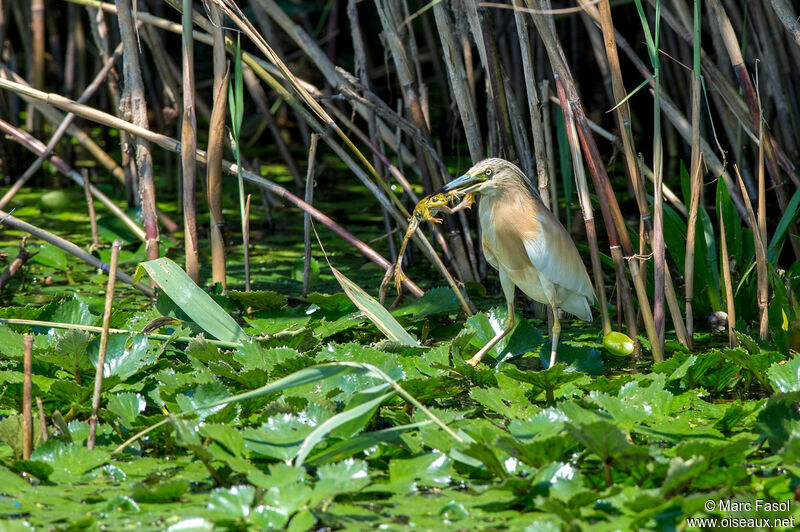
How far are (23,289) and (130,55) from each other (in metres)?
1.39

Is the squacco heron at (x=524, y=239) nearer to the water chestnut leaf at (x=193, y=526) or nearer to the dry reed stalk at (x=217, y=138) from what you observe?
the dry reed stalk at (x=217, y=138)

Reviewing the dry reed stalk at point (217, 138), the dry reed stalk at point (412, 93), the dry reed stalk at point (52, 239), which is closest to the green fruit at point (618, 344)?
the dry reed stalk at point (412, 93)

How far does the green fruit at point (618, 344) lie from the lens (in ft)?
9.68

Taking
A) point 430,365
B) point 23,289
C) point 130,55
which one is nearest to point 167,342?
point 430,365

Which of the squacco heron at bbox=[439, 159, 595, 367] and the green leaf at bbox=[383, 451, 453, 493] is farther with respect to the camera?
the squacco heron at bbox=[439, 159, 595, 367]

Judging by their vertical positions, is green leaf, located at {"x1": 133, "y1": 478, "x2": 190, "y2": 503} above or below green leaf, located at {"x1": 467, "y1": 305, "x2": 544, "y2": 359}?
above

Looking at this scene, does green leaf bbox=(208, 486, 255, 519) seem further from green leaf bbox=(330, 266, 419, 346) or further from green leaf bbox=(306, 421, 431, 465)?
green leaf bbox=(330, 266, 419, 346)

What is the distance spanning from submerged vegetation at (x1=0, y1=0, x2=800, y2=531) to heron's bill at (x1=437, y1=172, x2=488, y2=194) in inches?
2.9

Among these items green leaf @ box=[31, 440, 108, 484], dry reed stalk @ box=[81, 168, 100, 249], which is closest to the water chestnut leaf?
green leaf @ box=[31, 440, 108, 484]

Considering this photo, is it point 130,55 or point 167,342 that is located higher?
point 130,55

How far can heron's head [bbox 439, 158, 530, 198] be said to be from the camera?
3.12 metres

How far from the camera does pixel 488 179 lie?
3146 millimetres

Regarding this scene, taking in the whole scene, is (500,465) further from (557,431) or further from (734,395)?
(734,395)

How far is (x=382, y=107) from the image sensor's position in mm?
3494
